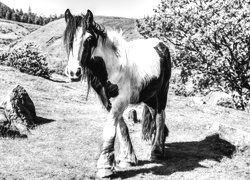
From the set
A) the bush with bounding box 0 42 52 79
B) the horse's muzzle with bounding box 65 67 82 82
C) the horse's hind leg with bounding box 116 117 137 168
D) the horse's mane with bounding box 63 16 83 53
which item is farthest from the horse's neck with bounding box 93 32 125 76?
the bush with bounding box 0 42 52 79

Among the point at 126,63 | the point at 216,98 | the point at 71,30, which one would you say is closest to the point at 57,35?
the point at 216,98

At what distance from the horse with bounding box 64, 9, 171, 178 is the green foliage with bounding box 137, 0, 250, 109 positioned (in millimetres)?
10606

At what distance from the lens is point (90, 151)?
9875 millimetres

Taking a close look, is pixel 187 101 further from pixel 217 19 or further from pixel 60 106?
pixel 60 106

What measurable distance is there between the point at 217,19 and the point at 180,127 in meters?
8.06

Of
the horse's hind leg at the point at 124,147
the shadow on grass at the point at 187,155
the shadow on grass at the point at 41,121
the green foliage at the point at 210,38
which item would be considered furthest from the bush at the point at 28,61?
the horse's hind leg at the point at 124,147

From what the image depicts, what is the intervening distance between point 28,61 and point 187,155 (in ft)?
59.8

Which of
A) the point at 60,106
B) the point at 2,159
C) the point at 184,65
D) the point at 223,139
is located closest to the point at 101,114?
the point at 60,106

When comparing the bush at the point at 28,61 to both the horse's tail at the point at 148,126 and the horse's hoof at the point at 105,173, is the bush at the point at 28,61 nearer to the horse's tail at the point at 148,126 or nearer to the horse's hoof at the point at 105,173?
the horse's tail at the point at 148,126

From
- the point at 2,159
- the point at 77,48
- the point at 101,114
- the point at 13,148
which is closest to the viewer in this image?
the point at 77,48

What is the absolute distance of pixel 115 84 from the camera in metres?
7.45

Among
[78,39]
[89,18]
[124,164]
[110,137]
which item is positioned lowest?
[124,164]

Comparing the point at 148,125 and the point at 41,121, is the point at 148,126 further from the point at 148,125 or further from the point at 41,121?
the point at 41,121

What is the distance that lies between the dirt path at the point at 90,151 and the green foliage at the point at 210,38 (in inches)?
169
